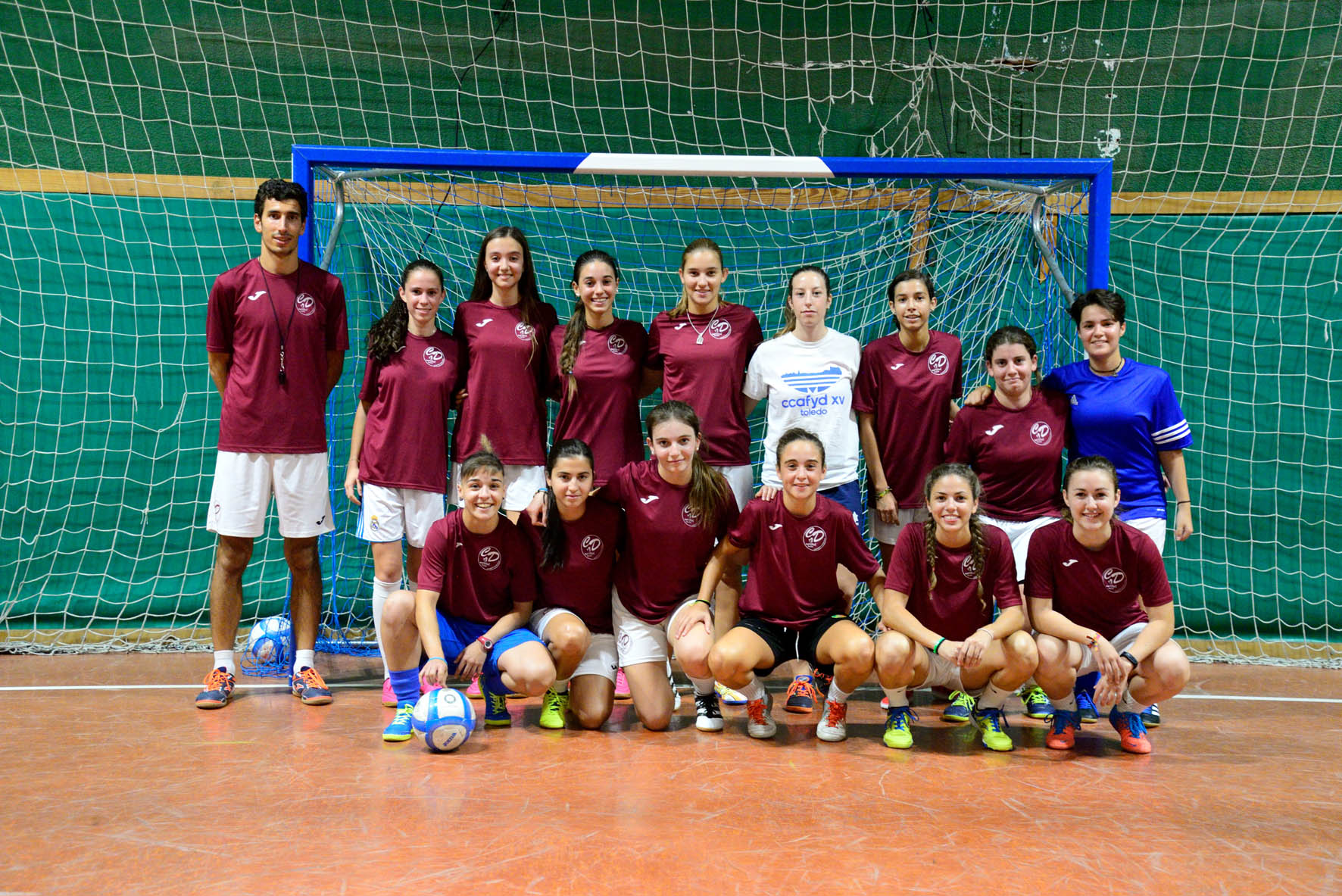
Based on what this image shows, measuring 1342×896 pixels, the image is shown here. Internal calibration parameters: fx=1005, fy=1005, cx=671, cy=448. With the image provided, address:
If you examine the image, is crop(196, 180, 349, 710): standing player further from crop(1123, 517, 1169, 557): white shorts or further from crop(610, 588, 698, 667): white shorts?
crop(1123, 517, 1169, 557): white shorts

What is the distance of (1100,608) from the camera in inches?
120

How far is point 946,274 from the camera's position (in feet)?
15.3

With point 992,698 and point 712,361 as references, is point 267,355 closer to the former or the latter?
point 712,361

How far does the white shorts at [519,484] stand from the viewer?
11.3ft

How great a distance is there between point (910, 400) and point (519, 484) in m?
1.38

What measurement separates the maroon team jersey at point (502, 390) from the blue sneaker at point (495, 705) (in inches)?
30.0

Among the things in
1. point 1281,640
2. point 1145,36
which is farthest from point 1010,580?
point 1145,36

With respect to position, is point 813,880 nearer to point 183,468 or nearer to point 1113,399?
point 1113,399

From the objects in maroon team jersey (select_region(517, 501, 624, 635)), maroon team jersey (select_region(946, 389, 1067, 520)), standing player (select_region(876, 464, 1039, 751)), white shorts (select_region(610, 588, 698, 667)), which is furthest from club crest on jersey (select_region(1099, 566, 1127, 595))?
maroon team jersey (select_region(517, 501, 624, 635))

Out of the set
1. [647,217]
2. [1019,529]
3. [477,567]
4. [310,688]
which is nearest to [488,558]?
[477,567]

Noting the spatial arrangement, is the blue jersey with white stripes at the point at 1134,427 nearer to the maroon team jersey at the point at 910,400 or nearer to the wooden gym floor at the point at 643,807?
the maroon team jersey at the point at 910,400

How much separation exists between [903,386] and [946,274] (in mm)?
1421

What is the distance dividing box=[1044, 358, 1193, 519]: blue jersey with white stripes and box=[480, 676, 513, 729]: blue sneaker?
6.86 ft

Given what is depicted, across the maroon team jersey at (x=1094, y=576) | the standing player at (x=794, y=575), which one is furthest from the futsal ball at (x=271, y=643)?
the maroon team jersey at (x=1094, y=576)
